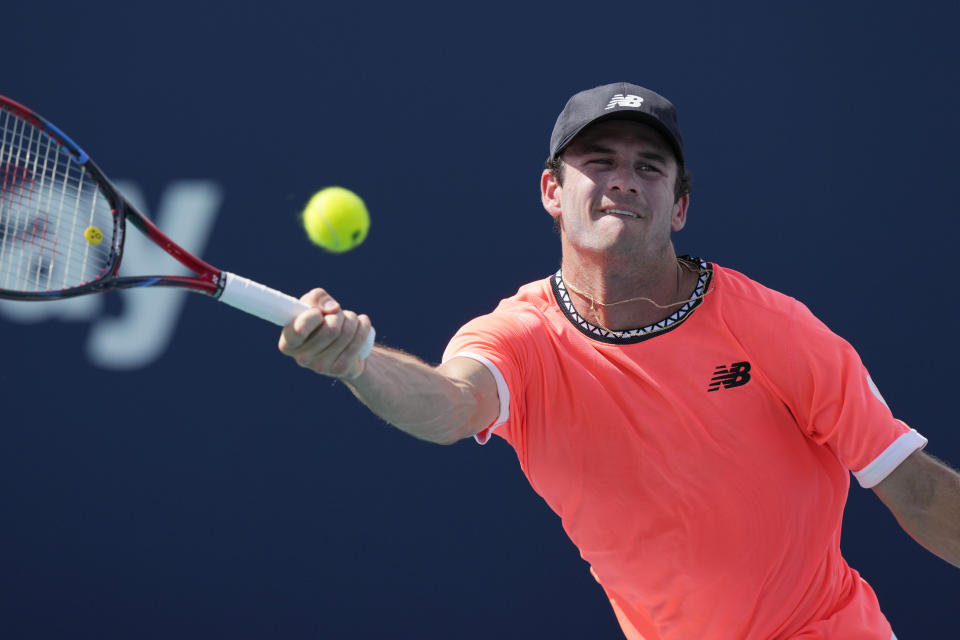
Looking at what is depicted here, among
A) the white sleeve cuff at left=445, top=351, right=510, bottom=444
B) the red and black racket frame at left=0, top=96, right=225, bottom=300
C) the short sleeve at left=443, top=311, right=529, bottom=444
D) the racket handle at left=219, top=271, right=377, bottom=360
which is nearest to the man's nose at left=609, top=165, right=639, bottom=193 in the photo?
the short sleeve at left=443, top=311, right=529, bottom=444

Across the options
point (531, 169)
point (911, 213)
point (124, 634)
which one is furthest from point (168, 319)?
point (911, 213)

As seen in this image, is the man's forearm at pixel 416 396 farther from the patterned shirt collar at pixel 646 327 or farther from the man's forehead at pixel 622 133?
the man's forehead at pixel 622 133

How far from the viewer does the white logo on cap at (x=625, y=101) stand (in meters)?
2.00

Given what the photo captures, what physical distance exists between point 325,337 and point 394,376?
8.0 inches

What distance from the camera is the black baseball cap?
6.57 feet

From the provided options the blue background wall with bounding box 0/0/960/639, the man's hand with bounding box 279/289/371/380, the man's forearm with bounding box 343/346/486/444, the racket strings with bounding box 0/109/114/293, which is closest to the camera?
the man's hand with bounding box 279/289/371/380

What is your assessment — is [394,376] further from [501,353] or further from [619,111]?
[619,111]

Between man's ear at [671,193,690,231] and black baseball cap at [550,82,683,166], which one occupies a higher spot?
black baseball cap at [550,82,683,166]

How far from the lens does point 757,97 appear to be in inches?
128

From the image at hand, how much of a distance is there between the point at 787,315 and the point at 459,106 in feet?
5.23

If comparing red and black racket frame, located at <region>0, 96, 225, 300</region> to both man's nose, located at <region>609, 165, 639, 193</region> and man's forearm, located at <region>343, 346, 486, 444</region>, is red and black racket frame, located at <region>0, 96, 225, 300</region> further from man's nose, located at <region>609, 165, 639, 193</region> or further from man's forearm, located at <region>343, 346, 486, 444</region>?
man's nose, located at <region>609, 165, 639, 193</region>

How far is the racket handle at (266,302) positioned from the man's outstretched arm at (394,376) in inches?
0.8

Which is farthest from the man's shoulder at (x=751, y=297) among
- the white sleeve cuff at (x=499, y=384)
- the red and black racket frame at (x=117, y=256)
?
the red and black racket frame at (x=117, y=256)

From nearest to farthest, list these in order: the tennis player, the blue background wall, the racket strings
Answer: the tennis player
the racket strings
the blue background wall
